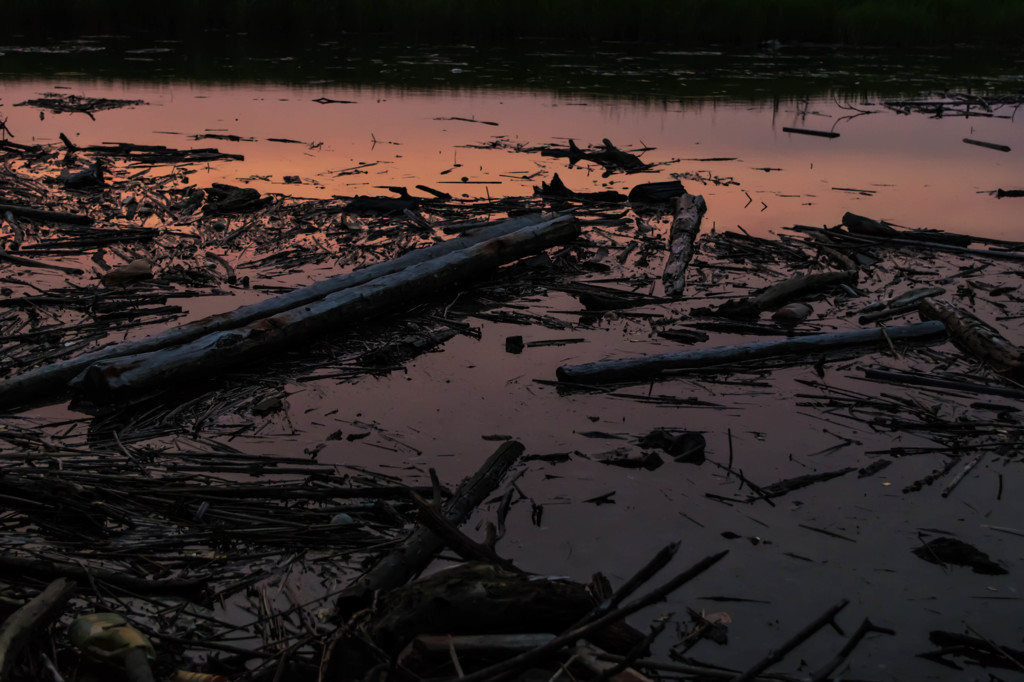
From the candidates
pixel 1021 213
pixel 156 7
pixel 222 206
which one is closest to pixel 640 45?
pixel 156 7

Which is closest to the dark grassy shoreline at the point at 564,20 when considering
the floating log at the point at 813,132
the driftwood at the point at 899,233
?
the floating log at the point at 813,132

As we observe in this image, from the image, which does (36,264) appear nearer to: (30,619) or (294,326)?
(294,326)

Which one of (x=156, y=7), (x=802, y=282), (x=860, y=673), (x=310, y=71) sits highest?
(x=156, y=7)

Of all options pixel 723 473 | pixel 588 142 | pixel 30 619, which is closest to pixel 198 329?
pixel 30 619

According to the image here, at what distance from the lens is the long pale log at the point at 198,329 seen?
5121 mm

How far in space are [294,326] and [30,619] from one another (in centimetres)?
311

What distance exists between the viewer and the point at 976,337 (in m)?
6.02

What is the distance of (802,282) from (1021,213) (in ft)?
15.2

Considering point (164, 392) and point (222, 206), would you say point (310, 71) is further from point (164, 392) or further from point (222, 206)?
point (164, 392)

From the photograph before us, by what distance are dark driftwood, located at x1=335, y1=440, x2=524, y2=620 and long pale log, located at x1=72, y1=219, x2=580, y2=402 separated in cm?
187

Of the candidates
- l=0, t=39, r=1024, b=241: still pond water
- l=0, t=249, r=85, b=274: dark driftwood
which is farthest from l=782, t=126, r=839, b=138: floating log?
l=0, t=249, r=85, b=274: dark driftwood

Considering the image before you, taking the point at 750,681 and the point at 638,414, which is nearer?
the point at 750,681

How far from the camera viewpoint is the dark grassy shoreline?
1102 inches

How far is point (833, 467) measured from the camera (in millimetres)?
4664
